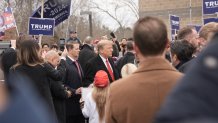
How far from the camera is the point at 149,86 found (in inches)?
124

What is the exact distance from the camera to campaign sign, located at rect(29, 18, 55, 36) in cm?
1239

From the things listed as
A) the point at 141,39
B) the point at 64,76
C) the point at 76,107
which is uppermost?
the point at 141,39

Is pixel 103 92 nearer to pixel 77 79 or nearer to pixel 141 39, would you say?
pixel 77 79

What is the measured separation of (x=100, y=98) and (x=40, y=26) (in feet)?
20.4

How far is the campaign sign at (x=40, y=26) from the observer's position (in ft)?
40.7

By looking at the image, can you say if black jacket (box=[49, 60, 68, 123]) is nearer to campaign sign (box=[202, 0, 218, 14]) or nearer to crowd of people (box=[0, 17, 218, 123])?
crowd of people (box=[0, 17, 218, 123])

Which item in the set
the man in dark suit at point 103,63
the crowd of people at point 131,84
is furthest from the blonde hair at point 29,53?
the man in dark suit at point 103,63

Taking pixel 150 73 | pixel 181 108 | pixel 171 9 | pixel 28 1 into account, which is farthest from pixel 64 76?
pixel 28 1

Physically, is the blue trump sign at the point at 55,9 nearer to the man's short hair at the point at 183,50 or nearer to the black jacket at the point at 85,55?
the black jacket at the point at 85,55

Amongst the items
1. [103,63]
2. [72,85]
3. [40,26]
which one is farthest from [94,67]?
[40,26]

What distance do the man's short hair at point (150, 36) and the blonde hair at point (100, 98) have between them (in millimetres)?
3475

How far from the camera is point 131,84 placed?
318 cm

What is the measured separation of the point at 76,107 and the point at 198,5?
24352mm

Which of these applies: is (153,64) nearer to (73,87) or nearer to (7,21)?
(73,87)
